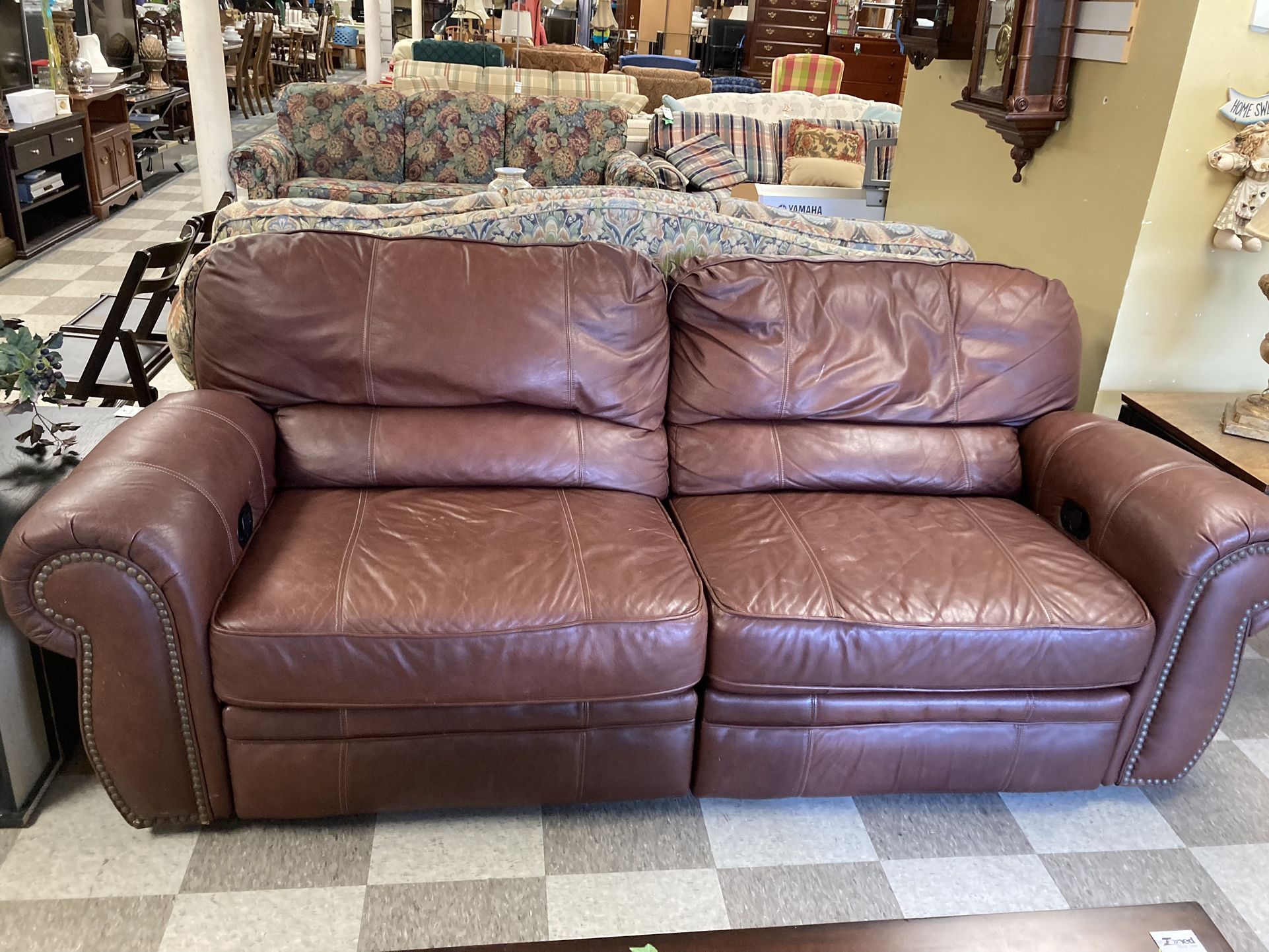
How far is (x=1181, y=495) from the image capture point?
175cm

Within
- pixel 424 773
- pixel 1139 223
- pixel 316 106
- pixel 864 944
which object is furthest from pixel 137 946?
pixel 316 106

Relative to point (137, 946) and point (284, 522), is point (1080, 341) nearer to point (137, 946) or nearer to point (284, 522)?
point (284, 522)

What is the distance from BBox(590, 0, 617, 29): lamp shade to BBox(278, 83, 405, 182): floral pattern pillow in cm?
715

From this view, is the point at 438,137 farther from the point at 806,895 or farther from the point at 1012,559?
the point at 806,895

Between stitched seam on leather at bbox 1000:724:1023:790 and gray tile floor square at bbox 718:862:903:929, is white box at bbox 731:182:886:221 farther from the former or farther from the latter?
gray tile floor square at bbox 718:862:903:929

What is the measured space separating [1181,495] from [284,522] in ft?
5.34

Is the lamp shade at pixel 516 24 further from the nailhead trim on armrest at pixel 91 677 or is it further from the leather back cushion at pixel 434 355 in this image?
the nailhead trim on armrest at pixel 91 677

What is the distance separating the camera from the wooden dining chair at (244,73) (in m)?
9.09

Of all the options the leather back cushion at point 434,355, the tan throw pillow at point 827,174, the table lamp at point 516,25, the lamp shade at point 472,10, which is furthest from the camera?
the lamp shade at point 472,10

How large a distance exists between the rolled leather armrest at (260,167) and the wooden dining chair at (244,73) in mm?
4809

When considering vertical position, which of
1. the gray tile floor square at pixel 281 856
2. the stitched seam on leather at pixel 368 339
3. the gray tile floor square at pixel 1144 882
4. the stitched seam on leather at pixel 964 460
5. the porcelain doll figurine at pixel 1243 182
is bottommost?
the gray tile floor square at pixel 1144 882

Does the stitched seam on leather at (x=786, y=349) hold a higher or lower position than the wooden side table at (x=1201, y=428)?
higher

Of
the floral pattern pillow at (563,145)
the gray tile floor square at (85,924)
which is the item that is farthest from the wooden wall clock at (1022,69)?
the floral pattern pillow at (563,145)

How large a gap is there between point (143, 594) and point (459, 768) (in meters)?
0.58
